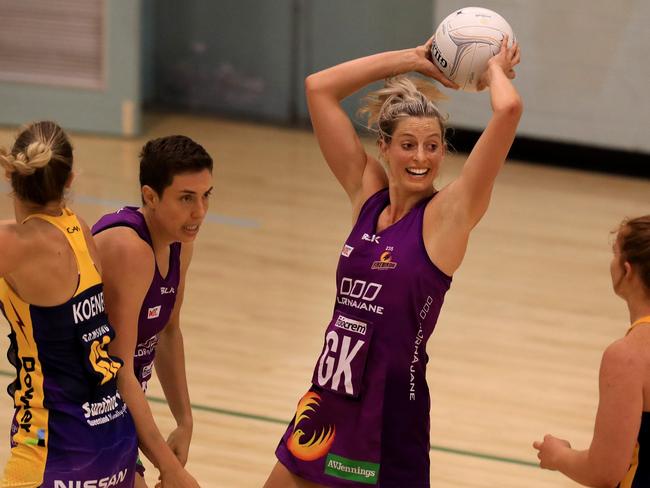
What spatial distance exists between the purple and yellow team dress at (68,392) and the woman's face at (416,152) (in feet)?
3.10

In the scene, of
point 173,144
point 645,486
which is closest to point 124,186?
point 173,144

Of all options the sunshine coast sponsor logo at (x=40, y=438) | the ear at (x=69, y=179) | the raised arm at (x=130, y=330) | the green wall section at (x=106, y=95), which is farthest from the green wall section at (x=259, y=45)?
the sunshine coast sponsor logo at (x=40, y=438)

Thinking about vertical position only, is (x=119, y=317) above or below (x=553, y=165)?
above

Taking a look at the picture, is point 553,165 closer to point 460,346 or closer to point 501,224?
point 501,224

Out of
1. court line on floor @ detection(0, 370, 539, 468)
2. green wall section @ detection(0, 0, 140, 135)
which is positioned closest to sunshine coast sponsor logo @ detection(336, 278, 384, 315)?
court line on floor @ detection(0, 370, 539, 468)

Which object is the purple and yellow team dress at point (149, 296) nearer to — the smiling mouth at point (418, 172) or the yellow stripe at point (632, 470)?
the smiling mouth at point (418, 172)

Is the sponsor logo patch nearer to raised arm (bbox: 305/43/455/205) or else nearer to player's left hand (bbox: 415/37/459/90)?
raised arm (bbox: 305/43/455/205)

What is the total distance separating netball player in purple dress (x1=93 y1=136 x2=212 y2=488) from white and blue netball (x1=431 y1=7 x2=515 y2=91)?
81 centimetres

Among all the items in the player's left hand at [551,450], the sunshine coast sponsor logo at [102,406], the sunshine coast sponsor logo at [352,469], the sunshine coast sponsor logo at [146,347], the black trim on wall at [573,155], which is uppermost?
the player's left hand at [551,450]

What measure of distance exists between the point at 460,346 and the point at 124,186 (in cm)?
354

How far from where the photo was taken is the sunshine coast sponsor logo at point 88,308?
2812 mm

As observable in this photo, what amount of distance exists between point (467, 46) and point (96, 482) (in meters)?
1.66

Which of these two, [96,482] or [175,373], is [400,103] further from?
[96,482]

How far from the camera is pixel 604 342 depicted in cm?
611
